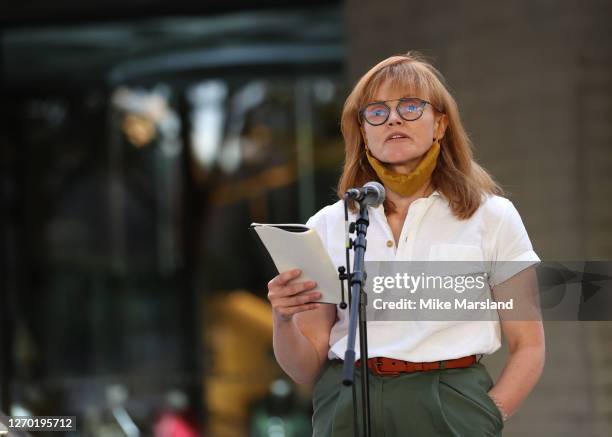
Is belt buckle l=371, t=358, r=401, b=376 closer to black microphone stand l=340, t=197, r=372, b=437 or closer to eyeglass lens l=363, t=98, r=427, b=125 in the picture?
black microphone stand l=340, t=197, r=372, b=437

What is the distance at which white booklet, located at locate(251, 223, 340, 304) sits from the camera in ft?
8.66

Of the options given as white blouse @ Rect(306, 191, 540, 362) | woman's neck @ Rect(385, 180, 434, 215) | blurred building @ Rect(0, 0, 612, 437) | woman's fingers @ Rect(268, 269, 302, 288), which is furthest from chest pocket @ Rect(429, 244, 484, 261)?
blurred building @ Rect(0, 0, 612, 437)

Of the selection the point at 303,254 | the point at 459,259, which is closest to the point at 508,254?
the point at 459,259

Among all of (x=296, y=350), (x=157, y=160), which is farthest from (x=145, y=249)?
(x=296, y=350)

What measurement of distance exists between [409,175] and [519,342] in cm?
46

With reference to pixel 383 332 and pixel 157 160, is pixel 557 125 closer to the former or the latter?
pixel 383 332

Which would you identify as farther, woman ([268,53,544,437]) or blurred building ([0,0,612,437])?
blurred building ([0,0,612,437])

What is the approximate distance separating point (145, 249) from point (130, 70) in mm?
1404

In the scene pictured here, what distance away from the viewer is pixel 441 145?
2.93m

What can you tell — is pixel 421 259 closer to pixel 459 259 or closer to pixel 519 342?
pixel 459 259

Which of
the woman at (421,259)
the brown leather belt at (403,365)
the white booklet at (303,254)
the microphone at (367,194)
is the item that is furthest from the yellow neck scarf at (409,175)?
the brown leather belt at (403,365)

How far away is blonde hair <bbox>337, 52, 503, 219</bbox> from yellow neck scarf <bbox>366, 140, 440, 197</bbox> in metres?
0.05

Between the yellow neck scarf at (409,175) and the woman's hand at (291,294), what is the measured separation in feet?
1.04

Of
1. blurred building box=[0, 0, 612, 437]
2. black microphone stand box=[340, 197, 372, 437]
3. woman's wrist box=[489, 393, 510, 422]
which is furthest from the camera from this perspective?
blurred building box=[0, 0, 612, 437]
